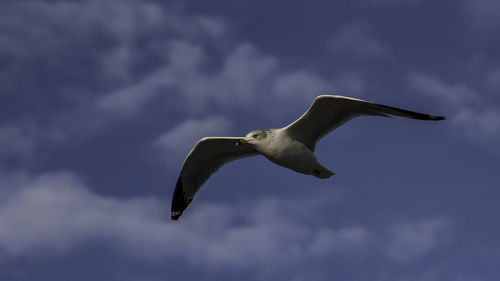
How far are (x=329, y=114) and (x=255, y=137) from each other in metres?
1.91

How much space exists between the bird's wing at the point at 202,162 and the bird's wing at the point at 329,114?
1.80m

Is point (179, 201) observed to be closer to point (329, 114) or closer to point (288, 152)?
point (288, 152)

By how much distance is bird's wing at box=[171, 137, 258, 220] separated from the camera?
1547 cm

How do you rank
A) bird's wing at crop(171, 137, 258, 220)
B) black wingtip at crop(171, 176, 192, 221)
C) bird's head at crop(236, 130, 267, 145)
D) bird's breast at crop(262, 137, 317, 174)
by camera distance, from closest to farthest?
bird's breast at crop(262, 137, 317, 174)
bird's head at crop(236, 130, 267, 145)
bird's wing at crop(171, 137, 258, 220)
black wingtip at crop(171, 176, 192, 221)

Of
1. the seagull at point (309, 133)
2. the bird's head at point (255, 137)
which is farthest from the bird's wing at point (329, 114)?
the bird's head at point (255, 137)

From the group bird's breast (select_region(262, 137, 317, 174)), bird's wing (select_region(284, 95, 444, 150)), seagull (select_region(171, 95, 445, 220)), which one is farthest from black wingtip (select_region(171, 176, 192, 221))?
bird's wing (select_region(284, 95, 444, 150))

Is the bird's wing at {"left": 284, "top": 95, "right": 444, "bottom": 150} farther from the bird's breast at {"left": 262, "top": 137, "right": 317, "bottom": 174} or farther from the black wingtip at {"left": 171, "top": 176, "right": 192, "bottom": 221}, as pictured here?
the black wingtip at {"left": 171, "top": 176, "right": 192, "bottom": 221}

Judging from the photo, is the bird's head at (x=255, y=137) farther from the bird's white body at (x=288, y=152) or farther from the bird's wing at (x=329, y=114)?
the bird's wing at (x=329, y=114)

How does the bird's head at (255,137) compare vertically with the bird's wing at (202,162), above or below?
below

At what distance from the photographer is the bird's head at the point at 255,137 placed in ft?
45.2

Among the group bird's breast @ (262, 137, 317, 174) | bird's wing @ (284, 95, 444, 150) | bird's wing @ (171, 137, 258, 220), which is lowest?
bird's breast @ (262, 137, 317, 174)

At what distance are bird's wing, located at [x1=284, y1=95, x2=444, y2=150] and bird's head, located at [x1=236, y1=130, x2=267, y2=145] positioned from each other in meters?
0.60

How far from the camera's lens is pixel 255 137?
1391 centimetres

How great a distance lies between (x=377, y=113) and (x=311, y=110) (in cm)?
151
